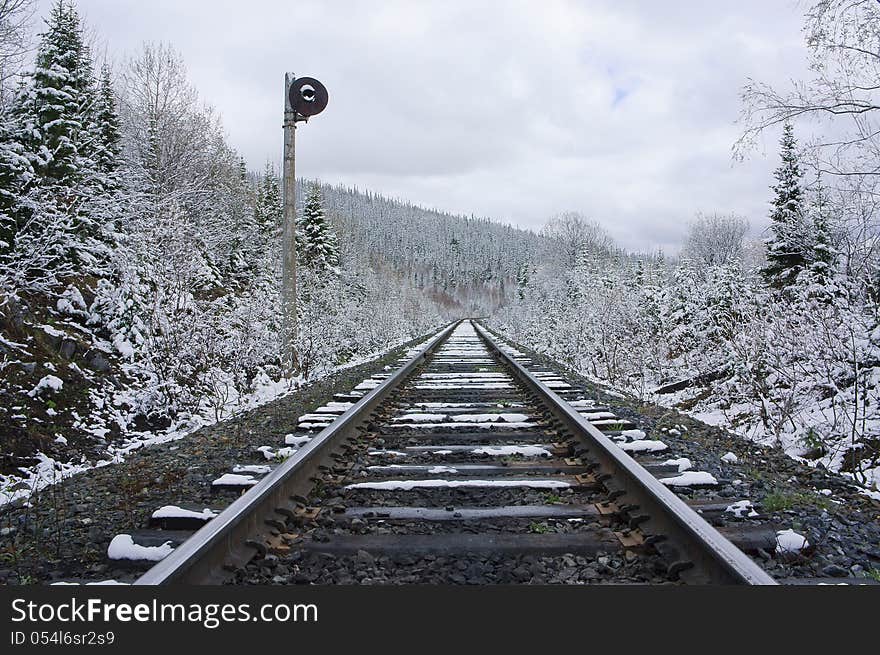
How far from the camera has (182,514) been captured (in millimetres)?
3086

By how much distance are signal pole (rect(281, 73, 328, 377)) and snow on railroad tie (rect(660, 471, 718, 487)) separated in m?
7.94

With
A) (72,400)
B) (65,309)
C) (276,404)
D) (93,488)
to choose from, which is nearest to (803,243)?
(276,404)

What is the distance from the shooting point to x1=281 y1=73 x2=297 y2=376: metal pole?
10.6m

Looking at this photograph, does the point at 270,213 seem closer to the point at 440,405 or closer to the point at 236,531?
the point at 440,405

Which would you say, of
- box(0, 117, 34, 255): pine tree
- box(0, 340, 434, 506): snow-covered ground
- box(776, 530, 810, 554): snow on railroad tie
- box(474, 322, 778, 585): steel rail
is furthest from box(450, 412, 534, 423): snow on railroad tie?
box(0, 117, 34, 255): pine tree

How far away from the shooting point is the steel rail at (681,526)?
2.28 metres

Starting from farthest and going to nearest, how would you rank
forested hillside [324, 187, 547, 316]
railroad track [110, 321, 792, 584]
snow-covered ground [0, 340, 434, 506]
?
forested hillside [324, 187, 547, 316] → snow-covered ground [0, 340, 434, 506] → railroad track [110, 321, 792, 584]

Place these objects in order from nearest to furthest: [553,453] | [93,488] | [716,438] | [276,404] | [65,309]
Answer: [93,488]
[553,453]
[716,438]
[276,404]
[65,309]

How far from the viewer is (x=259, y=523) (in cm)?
300

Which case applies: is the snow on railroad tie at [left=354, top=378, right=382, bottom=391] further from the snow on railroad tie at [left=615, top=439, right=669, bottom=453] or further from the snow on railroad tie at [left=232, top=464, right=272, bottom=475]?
the snow on railroad tie at [left=615, top=439, right=669, bottom=453]

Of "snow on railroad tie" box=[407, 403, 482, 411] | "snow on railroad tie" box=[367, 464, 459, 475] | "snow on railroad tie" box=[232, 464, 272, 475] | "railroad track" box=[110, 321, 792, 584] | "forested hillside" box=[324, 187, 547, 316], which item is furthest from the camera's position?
"forested hillside" box=[324, 187, 547, 316]

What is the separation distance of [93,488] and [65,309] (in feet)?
29.7

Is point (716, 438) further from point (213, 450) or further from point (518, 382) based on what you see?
point (213, 450)

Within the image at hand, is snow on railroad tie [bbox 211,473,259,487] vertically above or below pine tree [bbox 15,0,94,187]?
below
